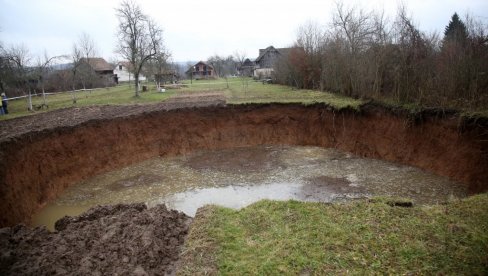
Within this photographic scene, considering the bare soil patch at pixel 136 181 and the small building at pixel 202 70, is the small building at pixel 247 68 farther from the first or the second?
the bare soil patch at pixel 136 181

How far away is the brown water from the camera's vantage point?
10438 millimetres

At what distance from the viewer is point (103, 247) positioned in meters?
5.56

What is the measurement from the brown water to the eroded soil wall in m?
0.64

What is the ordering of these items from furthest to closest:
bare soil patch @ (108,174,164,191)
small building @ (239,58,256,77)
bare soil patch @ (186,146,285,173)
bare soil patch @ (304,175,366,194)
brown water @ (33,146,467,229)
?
small building @ (239,58,256,77)
bare soil patch @ (186,146,285,173)
bare soil patch @ (108,174,164,191)
bare soil patch @ (304,175,366,194)
brown water @ (33,146,467,229)

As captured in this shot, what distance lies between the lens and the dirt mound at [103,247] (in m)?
4.97

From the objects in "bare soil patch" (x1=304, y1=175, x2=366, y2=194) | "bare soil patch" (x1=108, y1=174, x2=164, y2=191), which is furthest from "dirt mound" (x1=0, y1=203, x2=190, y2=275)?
"bare soil patch" (x1=304, y1=175, x2=366, y2=194)

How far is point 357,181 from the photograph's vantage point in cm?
1145

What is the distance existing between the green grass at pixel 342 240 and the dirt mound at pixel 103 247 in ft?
1.40

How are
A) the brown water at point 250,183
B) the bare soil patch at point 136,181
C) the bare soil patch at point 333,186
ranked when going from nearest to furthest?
1. the brown water at point 250,183
2. the bare soil patch at point 333,186
3. the bare soil patch at point 136,181

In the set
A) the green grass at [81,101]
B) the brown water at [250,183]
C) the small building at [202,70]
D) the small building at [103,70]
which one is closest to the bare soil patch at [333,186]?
the brown water at [250,183]

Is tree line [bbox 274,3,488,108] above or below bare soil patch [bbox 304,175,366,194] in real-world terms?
above

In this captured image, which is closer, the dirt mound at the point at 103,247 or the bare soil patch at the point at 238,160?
the dirt mound at the point at 103,247

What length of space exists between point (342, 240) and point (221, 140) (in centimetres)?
1266

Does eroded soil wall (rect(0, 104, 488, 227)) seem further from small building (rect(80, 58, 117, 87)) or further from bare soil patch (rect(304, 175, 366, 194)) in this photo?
small building (rect(80, 58, 117, 87))
